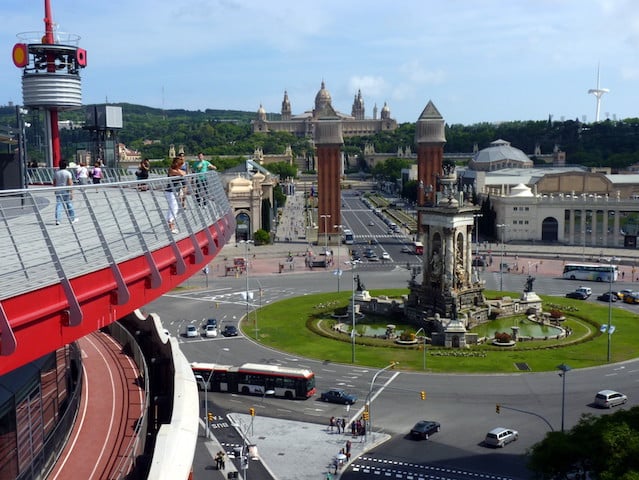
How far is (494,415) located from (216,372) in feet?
54.7

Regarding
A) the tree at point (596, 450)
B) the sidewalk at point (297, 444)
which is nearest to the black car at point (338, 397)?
the sidewalk at point (297, 444)

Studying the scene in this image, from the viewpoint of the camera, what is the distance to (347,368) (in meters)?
47.7

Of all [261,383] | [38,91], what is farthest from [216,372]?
[38,91]

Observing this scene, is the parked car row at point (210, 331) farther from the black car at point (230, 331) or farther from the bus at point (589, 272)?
the bus at point (589, 272)

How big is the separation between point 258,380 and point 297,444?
8.38 meters

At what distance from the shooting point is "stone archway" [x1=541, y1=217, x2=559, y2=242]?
108 m

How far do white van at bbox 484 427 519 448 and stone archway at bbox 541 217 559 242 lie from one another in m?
77.2

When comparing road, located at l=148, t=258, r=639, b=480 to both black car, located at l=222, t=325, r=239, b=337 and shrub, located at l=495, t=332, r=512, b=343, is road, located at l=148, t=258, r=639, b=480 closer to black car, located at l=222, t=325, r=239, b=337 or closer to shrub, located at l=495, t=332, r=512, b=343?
black car, located at l=222, t=325, r=239, b=337

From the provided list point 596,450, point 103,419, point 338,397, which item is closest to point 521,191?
point 338,397

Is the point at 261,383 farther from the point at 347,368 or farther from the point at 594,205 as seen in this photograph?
the point at 594,205

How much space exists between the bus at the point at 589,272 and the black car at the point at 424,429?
49.4m

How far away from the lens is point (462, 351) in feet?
168

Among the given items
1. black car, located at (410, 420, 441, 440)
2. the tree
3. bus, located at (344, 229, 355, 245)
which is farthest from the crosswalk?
bus, located at (344, 229, 355, 245)

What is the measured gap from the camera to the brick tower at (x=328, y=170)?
104 meters
